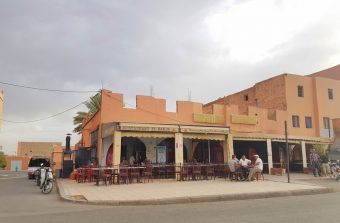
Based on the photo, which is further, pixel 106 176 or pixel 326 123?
pixel 326 123

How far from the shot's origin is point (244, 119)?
25969 millimetres

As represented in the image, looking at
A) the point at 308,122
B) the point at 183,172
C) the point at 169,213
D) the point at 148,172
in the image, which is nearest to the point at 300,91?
the point at 308,122

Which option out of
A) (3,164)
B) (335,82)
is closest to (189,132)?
(335,82)

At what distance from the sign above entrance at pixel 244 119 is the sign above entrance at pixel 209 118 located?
1.05 metres

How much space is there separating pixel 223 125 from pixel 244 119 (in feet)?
7.15

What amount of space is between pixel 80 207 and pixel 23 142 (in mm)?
71861

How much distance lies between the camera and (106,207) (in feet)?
34.5

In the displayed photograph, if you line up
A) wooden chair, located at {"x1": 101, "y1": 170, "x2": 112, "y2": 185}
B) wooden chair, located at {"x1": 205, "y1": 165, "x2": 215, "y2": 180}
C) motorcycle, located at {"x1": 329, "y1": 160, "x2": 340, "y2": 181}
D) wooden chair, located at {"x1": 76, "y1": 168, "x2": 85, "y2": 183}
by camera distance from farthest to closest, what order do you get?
motorcycle, located at {"x1": 329, "y1": 160, "x2": 340, "y2": 181} < wooden chair, located at {"x1": 205, "y1": 165, "x2": 215, "y2": 180} < wooden chair, located at {"x1": 76, "y1": 168, "x2": 85, "y2": 183} < wooden chair, located at {"x1": 101, "y1": 170, "x2": 112, "y2": 185}

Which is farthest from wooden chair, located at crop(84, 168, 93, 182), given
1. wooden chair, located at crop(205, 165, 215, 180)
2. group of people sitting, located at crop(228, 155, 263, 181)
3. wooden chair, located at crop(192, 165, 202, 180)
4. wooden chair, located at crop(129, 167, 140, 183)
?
group of people sitting, located at crop(228, 155, 263, 181)

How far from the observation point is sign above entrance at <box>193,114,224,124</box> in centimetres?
2370

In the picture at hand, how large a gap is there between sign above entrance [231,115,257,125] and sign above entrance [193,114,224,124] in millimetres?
1050

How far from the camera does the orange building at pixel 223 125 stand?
20.0 meters

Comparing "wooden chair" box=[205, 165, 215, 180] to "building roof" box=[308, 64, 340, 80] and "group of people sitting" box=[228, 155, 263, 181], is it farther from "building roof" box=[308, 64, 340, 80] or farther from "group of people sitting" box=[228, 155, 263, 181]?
"building roof" box=[308, 64, 340, 80]

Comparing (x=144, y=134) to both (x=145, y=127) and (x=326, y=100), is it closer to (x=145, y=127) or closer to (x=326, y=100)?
(x=145, y=127)
